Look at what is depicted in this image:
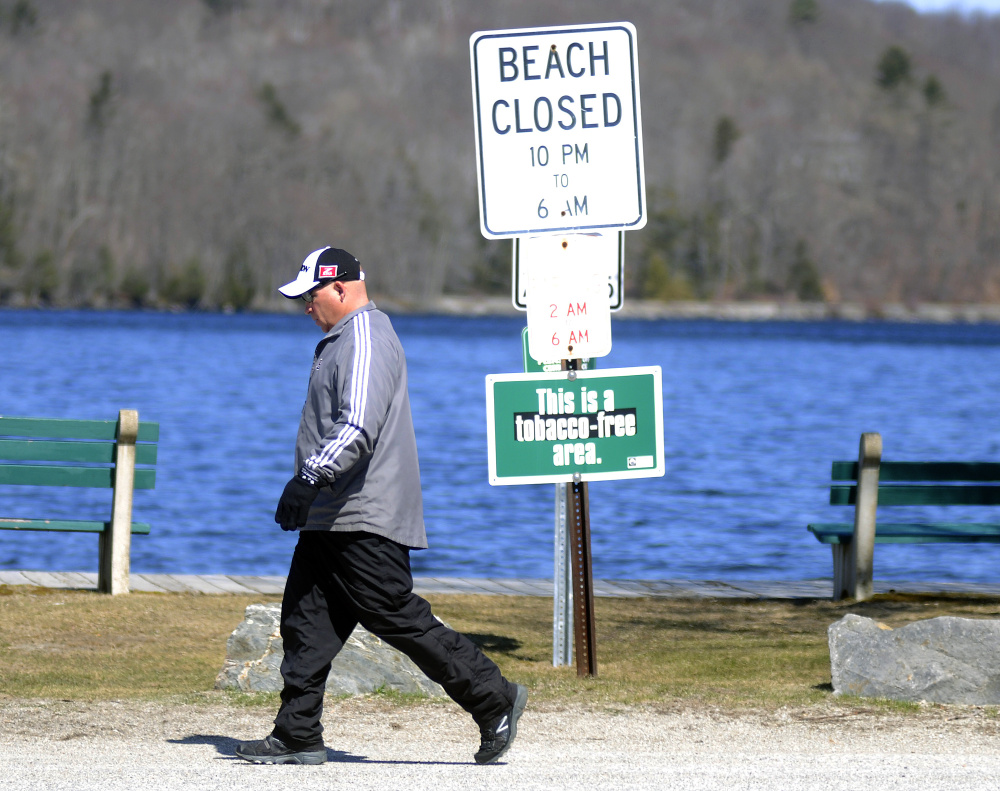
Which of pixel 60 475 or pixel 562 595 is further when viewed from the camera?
pixel 60 475

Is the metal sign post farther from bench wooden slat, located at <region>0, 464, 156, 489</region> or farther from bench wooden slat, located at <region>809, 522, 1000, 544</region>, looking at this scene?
bench wooden slat, located at <region>0, 464, 156, 489</region>

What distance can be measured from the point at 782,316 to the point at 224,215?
200 feet

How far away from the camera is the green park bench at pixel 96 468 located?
957 cm

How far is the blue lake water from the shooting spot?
1750cm

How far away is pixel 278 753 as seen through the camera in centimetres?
550

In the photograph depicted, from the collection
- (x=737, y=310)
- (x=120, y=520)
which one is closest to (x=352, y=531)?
(x=120, y=520)

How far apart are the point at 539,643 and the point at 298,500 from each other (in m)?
3.43

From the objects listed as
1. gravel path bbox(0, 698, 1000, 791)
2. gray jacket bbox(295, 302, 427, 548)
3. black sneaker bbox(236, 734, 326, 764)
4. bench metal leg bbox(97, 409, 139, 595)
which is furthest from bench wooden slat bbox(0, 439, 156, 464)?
gray jacket bbox(295, 302, 427, 548)

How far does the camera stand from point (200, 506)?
2228 cm

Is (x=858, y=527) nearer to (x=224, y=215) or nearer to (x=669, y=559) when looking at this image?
(x=669, y=559)

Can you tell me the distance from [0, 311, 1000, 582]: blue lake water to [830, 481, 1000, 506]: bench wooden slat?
220 inches

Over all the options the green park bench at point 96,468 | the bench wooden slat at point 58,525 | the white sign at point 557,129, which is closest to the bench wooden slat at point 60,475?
the green park bench at point 96,468

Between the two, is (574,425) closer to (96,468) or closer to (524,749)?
(524,749)

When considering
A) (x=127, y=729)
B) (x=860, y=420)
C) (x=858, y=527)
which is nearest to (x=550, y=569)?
(x=858, y=527)
